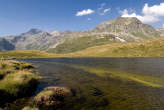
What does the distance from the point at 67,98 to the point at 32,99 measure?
5847 mm

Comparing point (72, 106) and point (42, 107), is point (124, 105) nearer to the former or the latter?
point (72, 106)

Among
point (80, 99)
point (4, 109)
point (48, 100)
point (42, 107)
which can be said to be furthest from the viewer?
point (80, 99)

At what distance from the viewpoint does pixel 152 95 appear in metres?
23.3

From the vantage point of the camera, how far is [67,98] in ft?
67.1

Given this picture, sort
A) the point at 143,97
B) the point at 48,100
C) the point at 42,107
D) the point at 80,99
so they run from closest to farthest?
the point at 42,107
the point at 48,100
the point at 80,99
the point at 143,97

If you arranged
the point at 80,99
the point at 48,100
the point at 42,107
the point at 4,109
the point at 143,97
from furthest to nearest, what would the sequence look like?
the point at 143,97 < the point at 80,99 < the point at 48,100 < the point at 42,107 < the point at 4,109

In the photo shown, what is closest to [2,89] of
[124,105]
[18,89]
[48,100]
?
[18,89]

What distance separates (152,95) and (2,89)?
2785 cm

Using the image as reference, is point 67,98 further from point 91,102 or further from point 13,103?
point 13,103

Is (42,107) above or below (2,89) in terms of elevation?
below

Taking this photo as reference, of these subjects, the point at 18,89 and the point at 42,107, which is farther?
the point at 18,89

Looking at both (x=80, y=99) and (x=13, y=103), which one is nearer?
(x=13, y=103)

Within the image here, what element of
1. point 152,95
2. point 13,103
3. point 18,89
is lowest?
point 152,95

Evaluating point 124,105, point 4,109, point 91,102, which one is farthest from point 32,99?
point 124,105
